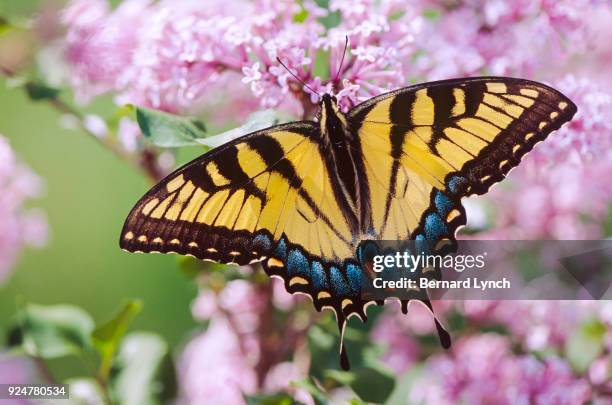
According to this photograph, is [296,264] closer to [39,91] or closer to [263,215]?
[263,215]

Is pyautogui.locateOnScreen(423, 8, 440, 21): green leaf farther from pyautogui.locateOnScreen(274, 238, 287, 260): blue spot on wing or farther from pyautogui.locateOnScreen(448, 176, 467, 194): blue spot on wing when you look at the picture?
pyautogui.locateOnScreen(274, 238, 287, 260): blue spot on wing

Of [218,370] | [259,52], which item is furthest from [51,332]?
[259,52]

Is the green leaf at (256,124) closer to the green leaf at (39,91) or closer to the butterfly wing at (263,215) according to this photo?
the butterfly wing at (263,215)

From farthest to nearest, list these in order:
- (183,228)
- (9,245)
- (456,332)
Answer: (9,245)
(456,332)
(183,228)

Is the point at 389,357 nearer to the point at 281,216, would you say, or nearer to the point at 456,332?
the point at 456,332

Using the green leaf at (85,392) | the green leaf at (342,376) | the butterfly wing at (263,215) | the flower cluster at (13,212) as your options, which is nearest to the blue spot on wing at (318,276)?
the butterfly wing at (263,215)

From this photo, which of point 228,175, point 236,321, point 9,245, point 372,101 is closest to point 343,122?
point 372,101
